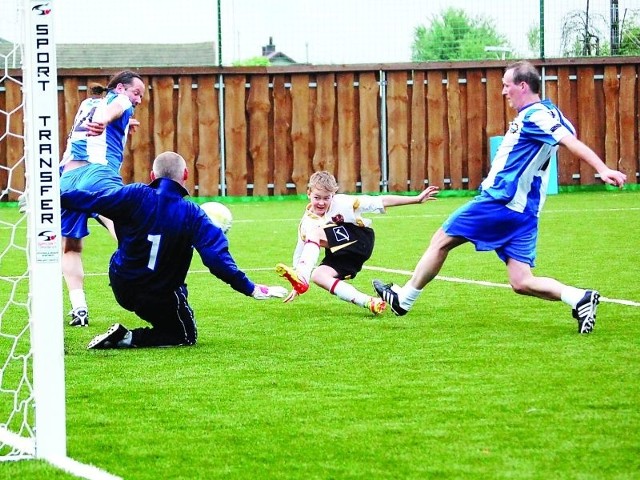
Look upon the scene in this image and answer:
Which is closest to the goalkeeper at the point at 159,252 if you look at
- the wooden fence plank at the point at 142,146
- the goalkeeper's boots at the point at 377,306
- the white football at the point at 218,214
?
the white football at the point at 218,214

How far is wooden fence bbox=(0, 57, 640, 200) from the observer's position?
67.9ft

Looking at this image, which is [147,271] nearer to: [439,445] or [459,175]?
[439,445]

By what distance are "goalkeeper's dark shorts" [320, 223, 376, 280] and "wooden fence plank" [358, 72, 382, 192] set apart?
12.2m

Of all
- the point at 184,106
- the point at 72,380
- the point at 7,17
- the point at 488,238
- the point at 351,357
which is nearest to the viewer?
the point at 7,17

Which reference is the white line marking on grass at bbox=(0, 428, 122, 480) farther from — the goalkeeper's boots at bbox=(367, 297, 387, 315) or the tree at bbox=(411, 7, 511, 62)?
the tree at bbox=(411, 7, 511, 62)

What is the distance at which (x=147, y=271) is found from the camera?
6980mm

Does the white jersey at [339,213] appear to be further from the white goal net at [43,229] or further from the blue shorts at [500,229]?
the white goal net at [43,229]

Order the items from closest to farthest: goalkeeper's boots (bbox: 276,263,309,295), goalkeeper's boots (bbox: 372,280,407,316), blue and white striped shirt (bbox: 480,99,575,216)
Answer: goalkeeper's boots (bbox: 276,263,309,295) < blue and white striped shirt (bbox: 480,99,575,216) < goalkeeper's boots (bbox: 372,280,407,316)

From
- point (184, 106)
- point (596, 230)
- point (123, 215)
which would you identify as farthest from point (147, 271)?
point (184, 106)

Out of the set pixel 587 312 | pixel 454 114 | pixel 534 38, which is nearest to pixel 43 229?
pixel 587 312

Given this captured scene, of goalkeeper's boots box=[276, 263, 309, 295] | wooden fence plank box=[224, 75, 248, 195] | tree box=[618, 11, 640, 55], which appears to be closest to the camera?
goalkeeper's boots box=[276, 263, 309, 295]

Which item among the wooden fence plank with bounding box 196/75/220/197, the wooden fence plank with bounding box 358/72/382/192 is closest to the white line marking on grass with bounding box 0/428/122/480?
the wooden fence plank with bounding box 196/75/220/197

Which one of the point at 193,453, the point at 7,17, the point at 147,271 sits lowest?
the point at 193,453

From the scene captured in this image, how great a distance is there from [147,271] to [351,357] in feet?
4.51
